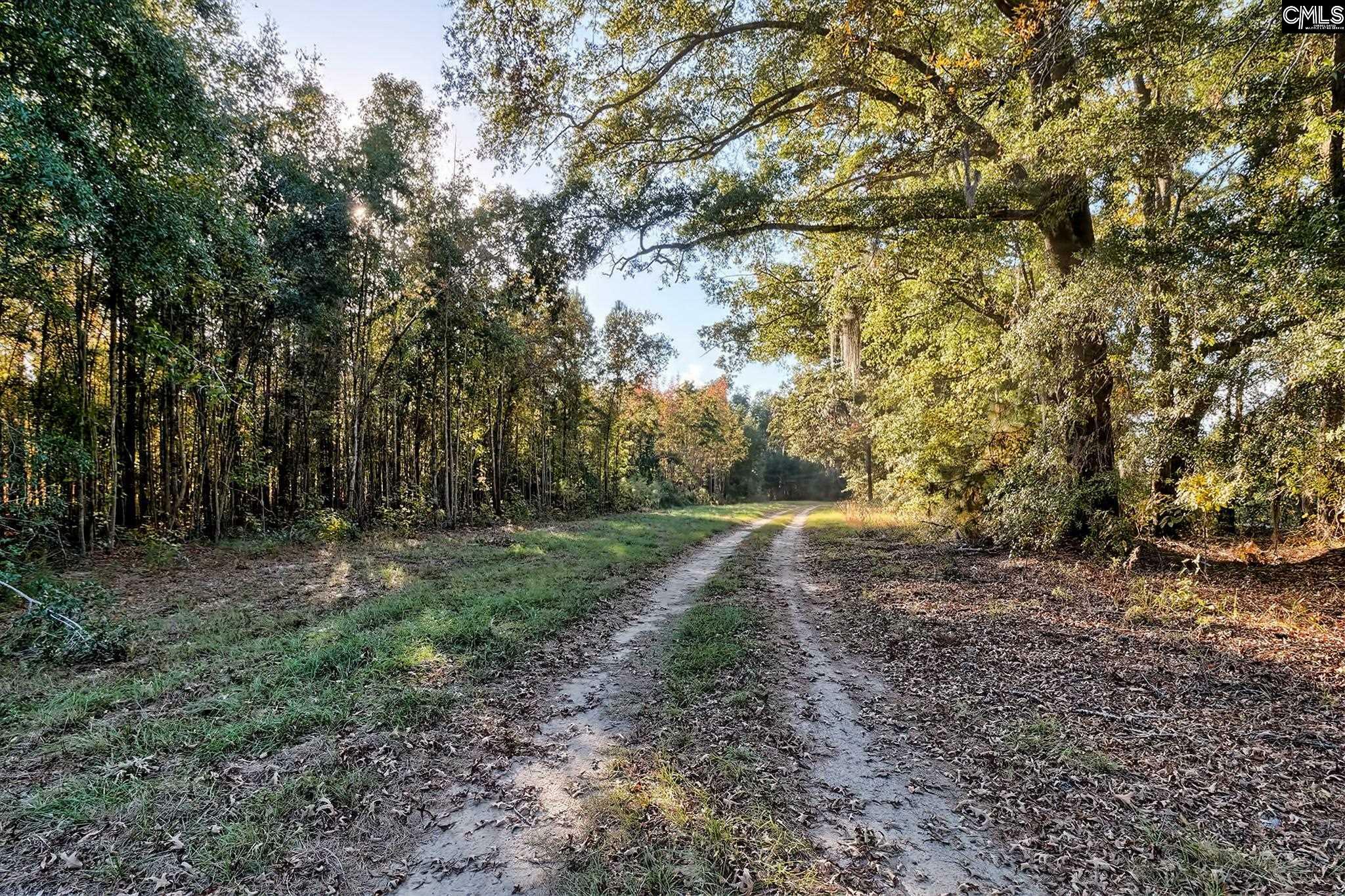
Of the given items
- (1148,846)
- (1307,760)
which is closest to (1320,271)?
(1307,760)

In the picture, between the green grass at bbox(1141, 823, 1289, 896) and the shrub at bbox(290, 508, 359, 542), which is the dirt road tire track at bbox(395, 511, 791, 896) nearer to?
the green grass at bbox(1141, 823, 1289, 896)

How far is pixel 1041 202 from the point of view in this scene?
8969mm

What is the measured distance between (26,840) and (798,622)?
653 centimetres

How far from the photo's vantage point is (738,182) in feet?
31.4

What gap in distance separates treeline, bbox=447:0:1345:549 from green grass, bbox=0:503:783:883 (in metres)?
6.89

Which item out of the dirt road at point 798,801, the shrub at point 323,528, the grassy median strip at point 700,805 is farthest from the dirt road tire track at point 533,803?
the shrub at point 323,528

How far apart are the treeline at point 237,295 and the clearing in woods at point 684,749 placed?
14.0 feet

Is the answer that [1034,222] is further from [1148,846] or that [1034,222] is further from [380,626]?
[380,626]

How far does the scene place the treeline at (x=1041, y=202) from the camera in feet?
20.3

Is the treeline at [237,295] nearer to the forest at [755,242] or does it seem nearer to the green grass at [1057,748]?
the forest at [755,242]

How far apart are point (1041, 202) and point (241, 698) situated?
41.4 ft

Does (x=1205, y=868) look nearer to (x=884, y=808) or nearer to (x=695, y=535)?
(x=884, y=808)

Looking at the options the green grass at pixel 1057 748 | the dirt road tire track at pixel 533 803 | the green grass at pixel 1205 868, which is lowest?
the green grass at pixel 1205 868

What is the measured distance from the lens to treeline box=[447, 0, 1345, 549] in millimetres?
6195
